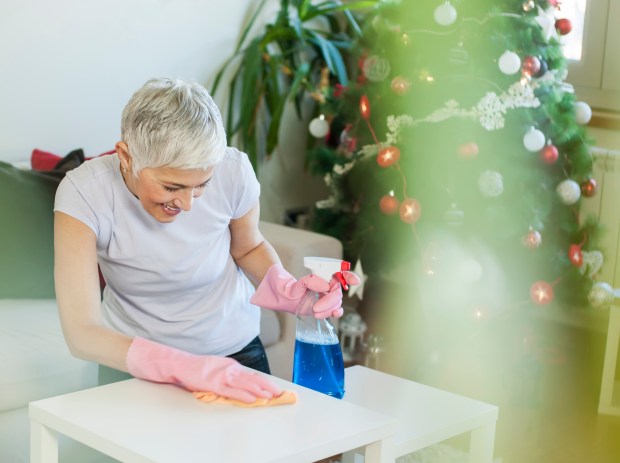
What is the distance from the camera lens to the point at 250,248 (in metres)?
2.04

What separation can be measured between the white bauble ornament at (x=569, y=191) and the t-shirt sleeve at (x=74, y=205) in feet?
5.74

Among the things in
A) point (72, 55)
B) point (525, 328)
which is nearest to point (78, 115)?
point (72, 55)

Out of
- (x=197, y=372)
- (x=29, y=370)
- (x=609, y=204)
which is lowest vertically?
(x=29, y=370)

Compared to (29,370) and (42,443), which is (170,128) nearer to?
(42,443)

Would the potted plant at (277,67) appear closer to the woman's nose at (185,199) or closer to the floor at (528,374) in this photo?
the floor at (528,374)

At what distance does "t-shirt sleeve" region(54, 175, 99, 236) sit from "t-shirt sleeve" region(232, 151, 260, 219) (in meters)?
0.32

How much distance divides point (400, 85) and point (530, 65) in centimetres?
41

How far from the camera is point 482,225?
3.05 meters

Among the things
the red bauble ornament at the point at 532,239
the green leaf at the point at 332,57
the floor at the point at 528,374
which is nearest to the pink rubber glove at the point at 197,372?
the floor at the point at 528,374

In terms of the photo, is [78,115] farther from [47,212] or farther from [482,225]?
[482,225]

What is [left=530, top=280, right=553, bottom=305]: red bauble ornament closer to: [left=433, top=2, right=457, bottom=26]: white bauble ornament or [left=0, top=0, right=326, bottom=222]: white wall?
[left=433, top=2, right=457, bottom=26]: white bauble ornament

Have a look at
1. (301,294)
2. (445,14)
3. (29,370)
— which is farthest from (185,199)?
(445,14)

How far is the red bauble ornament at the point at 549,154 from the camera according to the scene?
297 cm

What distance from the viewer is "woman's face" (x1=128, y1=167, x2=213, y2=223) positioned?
1687 millimetres
